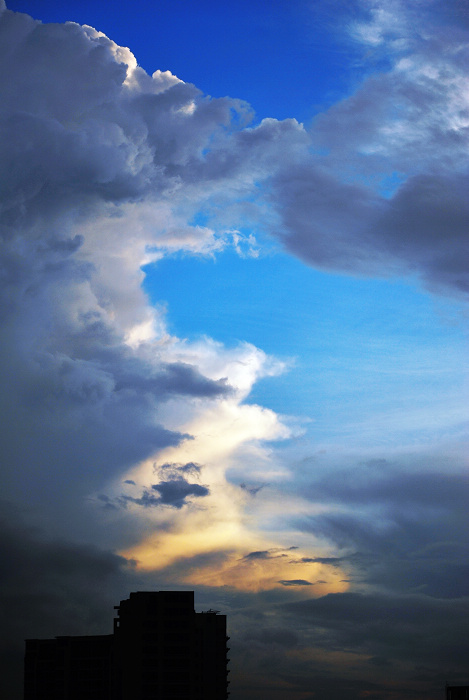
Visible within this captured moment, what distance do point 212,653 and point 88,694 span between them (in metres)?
32.0

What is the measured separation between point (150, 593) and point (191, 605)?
309 inches

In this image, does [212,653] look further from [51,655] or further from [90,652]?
[51,655]

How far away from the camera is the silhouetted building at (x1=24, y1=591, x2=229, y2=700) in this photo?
127 meters

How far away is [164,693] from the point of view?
12594 centimetres

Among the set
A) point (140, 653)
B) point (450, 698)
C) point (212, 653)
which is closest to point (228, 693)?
point (212, 653)

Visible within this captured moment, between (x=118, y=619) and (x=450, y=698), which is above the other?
(x=118, y=619)

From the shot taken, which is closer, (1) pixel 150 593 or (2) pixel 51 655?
(1) pixel 150 593

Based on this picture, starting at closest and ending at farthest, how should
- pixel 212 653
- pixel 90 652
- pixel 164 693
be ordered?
pixel 164 693, pixel 212 653, pixel 90 652

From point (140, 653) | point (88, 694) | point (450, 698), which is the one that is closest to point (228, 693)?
point (88, 694)

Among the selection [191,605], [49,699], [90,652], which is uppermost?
[191,605]

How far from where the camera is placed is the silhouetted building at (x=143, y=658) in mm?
126562

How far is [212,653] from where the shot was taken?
156m

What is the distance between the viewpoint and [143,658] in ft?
417

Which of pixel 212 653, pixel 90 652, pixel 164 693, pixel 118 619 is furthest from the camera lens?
pixel 90 652
